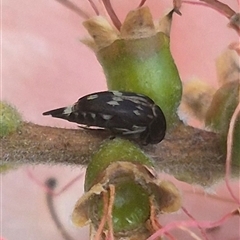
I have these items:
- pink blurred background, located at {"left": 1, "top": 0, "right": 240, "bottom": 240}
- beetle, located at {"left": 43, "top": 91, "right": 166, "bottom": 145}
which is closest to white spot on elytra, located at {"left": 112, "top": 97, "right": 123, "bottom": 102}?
beetle, located at {"left": 43, "top": 91, "right": 166, "bottom": 145}

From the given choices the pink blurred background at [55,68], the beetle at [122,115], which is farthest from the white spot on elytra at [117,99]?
the pink blurred background at [55,68]

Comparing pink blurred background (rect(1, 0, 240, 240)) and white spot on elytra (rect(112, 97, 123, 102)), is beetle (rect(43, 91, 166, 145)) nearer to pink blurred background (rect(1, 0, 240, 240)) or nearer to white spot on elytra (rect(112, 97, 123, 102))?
white spot on elytra (rect(112, 97, 123, 102))

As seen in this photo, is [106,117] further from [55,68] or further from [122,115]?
[55,68]

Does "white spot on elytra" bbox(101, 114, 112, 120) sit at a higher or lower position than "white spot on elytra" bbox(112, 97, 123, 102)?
lower

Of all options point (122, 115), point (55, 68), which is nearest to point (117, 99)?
point (122, 115)

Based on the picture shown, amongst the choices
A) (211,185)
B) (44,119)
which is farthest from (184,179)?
(44,119)

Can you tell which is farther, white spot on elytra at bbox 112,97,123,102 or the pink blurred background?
the pink blurred background

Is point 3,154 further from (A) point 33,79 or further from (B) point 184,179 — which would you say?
(A) point 33,79
